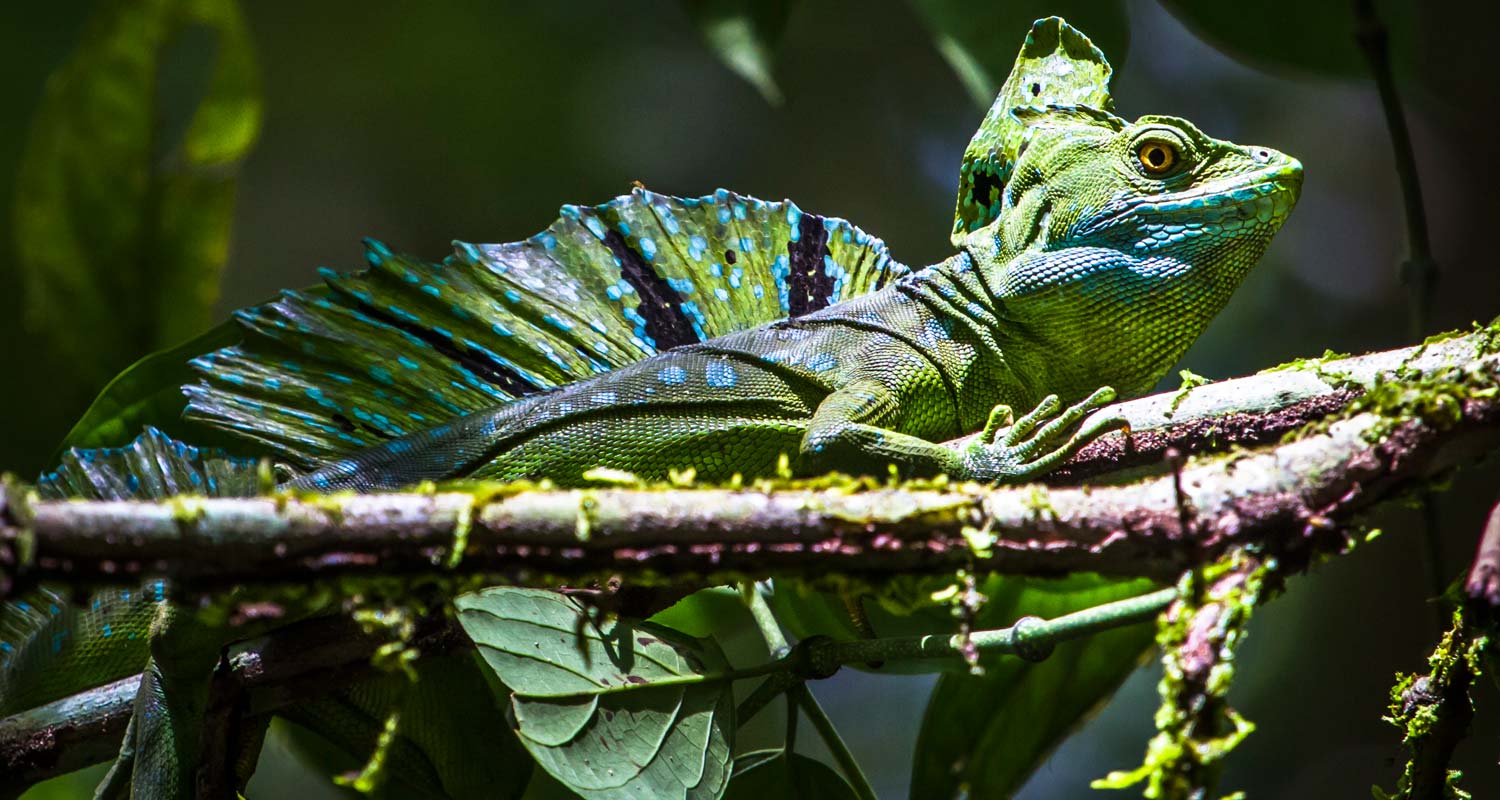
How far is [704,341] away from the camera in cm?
313

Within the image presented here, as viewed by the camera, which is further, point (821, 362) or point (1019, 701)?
point (821, 362)

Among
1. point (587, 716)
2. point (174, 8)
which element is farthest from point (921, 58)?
point (587, 716)

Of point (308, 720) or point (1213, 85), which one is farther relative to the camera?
point (1213, 85)

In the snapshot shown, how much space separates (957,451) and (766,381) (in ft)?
1.89

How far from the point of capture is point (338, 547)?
1422 mm

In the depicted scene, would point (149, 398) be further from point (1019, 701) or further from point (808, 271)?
point (1019, 701)

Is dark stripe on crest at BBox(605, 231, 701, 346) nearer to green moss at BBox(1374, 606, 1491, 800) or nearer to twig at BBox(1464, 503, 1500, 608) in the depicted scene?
green moss at BBox(1374, 606, 1491, 800)

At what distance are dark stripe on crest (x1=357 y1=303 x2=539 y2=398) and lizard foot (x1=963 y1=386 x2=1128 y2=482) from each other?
1144mm

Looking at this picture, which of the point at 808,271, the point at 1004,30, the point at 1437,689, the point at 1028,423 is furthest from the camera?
the point at 1004,30

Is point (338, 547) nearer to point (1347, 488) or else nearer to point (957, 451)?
point (1347, 488)

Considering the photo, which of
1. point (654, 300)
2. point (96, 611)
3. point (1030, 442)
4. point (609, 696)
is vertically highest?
point (654, 300)

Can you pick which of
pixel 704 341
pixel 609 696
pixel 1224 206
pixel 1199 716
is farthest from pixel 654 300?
pixel 1199 716

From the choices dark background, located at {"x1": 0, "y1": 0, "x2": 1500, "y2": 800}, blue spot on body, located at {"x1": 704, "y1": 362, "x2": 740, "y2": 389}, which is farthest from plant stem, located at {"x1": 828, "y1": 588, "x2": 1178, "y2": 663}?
dark background, located at {"x1": 0, "y1": 0, "x2": 1500, "y2": 800}

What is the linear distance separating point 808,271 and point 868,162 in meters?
5.67
